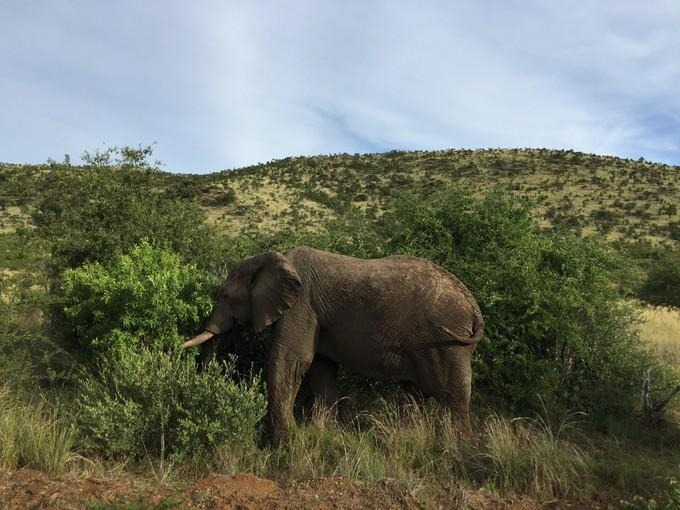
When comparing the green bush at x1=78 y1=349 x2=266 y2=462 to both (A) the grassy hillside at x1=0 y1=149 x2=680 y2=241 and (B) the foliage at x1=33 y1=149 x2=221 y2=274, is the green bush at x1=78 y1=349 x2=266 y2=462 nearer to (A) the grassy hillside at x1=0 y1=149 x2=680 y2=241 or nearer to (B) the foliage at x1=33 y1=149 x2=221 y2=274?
(B) the foliage at x1=33 y1=149 x2=221 y2=274

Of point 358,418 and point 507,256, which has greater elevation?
point 507,256

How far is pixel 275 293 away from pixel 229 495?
253 centimetres

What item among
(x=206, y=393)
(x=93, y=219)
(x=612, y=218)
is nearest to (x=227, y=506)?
(x=206, y=393)

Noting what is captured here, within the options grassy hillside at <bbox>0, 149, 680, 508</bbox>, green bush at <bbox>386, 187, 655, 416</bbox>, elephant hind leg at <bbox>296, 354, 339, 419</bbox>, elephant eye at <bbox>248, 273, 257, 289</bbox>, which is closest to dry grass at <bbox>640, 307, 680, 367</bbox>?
grassy hillside at <bbox>0, 149, 680, 508</bbox>

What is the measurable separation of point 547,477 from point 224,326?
13.4ft

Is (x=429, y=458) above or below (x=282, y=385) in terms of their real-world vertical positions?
below

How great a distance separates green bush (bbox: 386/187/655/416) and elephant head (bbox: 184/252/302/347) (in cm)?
299

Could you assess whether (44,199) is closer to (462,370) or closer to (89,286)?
(89,286)

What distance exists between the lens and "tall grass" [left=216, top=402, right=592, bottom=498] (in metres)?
5.50

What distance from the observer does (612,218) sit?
42.4 m

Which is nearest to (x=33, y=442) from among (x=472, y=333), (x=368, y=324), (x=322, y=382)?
(x=322, y=382)

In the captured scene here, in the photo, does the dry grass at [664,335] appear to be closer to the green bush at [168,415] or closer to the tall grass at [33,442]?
the green bush at [168,415]

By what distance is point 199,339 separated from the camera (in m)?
7.03

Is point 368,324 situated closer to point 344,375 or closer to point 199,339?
point 344,375
